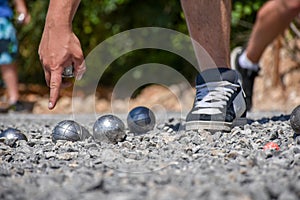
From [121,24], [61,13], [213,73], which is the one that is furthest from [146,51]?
[61,13]

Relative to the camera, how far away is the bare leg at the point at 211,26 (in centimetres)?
304

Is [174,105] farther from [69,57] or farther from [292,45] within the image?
[69,57]

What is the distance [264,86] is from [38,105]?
2950 mm

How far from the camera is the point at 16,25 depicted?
7.70 meters

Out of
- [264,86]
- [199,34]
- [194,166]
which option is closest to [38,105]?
[264,86]

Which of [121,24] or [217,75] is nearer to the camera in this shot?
[217,75]

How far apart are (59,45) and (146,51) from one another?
5519mm

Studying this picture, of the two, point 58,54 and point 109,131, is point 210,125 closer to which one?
point 109,131

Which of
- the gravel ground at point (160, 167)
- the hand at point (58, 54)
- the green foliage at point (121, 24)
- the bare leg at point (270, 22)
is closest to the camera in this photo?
the gravel ground at point (160, 167)

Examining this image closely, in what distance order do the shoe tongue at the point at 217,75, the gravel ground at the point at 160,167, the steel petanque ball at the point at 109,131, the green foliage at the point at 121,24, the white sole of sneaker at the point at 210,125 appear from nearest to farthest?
the gravel ground at the point at 160,167, the steel petanque ball at the point at 109,131, the white sole of sneaker at the point at 210,125, the shoe tongue at the point at 217,75, the green foliage at the point at 121,24

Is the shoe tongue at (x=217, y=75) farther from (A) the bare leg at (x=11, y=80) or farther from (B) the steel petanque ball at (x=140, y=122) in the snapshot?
(A) the bare leg at (x=11, y=80)

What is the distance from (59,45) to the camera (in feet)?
8.16

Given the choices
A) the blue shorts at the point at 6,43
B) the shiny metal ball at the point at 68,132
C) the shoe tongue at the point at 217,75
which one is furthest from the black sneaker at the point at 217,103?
the blue shorts at the point at 6,43

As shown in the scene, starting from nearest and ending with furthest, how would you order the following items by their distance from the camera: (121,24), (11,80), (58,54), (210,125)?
(58,54)
(210,125)
(11,80)
(121,24)
